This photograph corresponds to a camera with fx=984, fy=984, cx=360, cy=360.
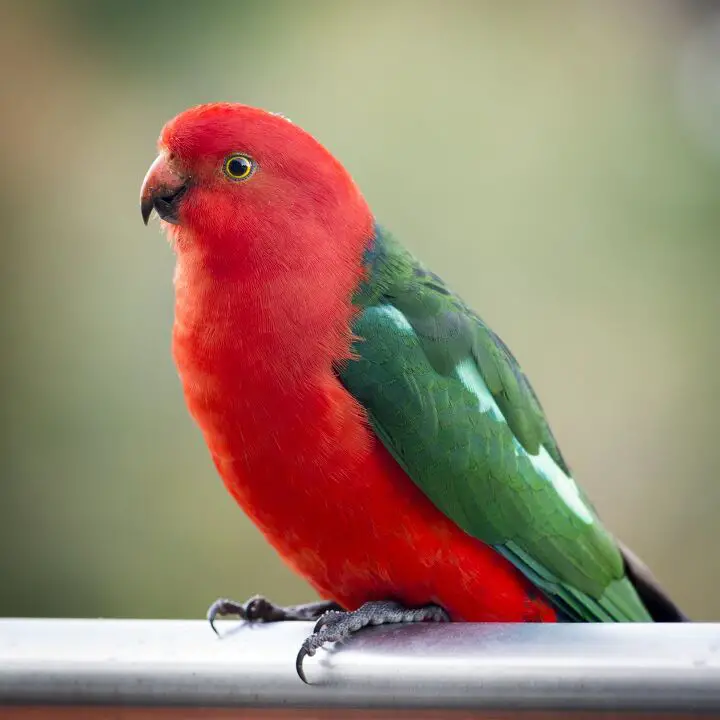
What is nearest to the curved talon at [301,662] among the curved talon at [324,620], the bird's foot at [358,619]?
the bird's foot at [358,619]

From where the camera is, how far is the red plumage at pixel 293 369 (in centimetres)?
105

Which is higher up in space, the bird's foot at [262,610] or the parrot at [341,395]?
the parrot at [341,395]

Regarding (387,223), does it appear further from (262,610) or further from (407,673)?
(407,673)

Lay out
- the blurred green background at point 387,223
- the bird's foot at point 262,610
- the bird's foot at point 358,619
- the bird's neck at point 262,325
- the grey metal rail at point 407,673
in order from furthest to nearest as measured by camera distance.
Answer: the blurred green background at point 387,223 < the bird's foot at point 262,610 < the bird's neck at point 262,325 < the bird's foot at point 358,619 < the grey metal rail at point 407,673

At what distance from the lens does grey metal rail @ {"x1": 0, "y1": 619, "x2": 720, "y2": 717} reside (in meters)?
0.75

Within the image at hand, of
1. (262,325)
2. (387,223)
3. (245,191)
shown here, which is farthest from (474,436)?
(387,223)

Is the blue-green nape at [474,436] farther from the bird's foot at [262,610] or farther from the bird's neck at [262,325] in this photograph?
the bird's foot at [262,610]

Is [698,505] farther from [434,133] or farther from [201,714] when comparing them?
[201,714]

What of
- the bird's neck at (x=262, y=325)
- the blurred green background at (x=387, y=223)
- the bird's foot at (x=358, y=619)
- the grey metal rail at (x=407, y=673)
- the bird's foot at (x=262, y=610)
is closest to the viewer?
the grey metal rail at (x=407, y=673)

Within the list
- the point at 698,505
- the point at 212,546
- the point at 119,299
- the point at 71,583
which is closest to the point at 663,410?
the point at 698,505

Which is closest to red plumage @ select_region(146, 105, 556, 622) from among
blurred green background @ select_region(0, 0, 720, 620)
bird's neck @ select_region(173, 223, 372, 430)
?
bird's neck @ select_region(173, 223, 372, 430)

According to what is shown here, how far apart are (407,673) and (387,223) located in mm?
1990

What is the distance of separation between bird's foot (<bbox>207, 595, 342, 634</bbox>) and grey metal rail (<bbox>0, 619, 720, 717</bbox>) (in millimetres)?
382

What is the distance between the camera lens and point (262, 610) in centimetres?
124
